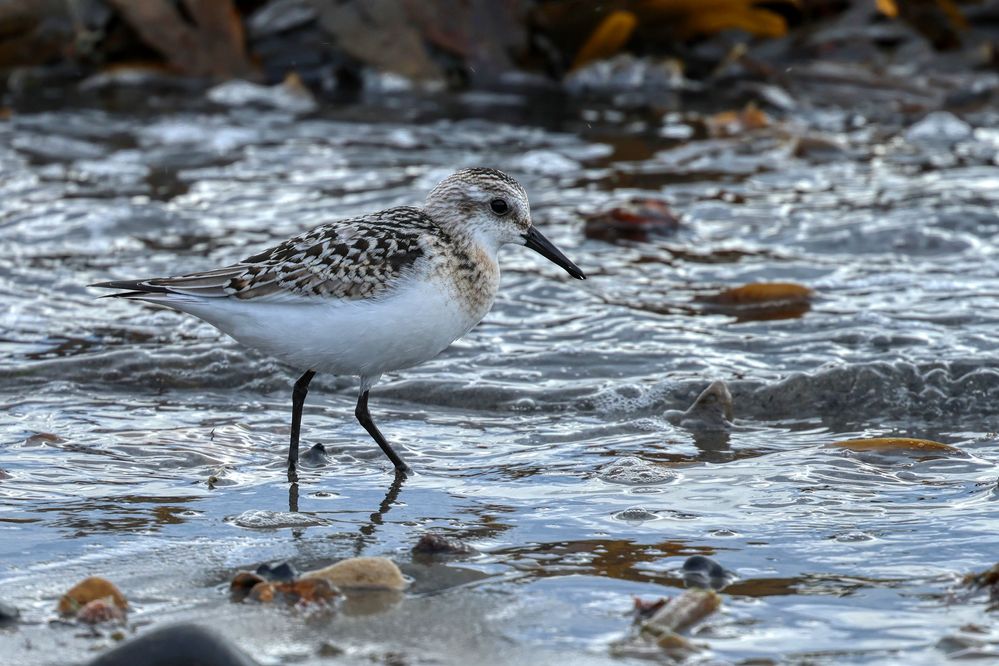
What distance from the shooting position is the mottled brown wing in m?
4.35

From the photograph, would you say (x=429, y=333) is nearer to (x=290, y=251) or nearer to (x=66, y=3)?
(x=290, y=251)

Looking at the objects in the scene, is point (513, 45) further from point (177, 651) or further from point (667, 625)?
point (177, 651)

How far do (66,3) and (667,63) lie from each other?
15.3 feet

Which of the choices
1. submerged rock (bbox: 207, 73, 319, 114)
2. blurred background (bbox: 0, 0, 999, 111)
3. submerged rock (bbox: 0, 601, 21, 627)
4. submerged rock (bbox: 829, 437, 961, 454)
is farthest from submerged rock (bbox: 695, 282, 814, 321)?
submerged rock (bbox: 207, 73, 319, 114)

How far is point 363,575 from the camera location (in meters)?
3.35

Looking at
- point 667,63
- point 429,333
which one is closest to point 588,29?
point 667,63

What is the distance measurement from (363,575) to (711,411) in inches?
80.0

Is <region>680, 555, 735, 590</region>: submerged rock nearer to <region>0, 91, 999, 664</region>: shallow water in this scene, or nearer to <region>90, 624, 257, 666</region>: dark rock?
<region>0, 91, 999, 664</region>: shallow water

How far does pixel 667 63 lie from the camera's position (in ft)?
35.4

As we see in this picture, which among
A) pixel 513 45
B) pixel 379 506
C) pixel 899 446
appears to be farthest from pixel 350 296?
pixel 513 45

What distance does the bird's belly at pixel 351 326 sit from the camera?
4301 millimetres

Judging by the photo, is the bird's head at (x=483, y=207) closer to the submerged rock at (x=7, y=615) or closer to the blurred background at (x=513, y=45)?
the submerged rock at (x=7, y=615)

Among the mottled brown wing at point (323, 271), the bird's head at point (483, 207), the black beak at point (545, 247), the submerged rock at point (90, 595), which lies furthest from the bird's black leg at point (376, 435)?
the submerged rock at point (90, 595)

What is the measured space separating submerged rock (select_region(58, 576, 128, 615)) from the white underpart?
130cm
